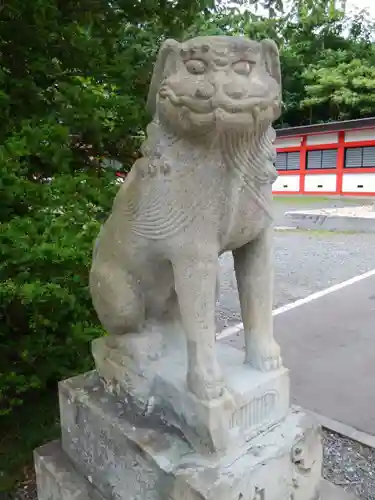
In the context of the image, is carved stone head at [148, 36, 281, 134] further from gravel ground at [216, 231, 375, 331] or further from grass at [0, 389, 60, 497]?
gravel ground at [216, 231, 375, 331]

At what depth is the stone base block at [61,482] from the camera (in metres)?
1.51

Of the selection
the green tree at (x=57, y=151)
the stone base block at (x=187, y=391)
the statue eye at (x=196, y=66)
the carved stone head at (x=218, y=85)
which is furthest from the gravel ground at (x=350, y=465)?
the statue eye at (x=196, y=66)

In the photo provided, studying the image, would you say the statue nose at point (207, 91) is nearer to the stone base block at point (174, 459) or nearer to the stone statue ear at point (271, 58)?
the stone statue ear at point (271, 58)

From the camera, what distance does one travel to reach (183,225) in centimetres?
120

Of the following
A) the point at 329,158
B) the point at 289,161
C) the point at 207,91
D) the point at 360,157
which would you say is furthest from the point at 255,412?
the point at 289,161

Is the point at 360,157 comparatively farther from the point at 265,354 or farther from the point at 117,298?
the point at 117,298

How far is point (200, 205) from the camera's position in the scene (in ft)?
3.86

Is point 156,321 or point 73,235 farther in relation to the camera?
point 73,235

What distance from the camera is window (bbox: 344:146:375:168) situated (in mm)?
17172

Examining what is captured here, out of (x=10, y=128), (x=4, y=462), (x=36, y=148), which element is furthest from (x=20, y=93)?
(x=4, y=462)

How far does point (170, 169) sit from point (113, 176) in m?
1.09

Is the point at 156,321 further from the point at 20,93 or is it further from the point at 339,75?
the point at 339,75

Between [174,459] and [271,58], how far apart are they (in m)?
1.08

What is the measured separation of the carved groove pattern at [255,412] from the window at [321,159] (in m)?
18.3
